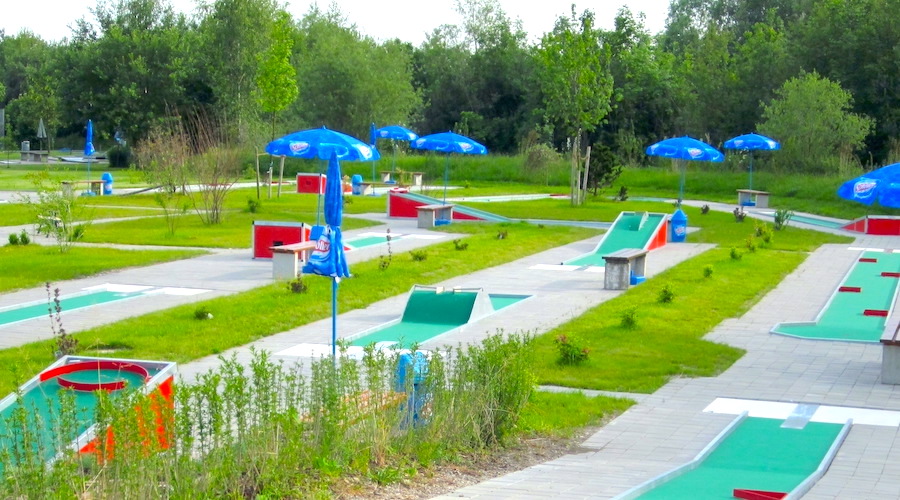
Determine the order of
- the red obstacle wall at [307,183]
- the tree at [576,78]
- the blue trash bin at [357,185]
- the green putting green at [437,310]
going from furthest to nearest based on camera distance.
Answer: the blue trash bin at [357,185] → the red obstacle wall at [307,183] → the tree at [576,78] → the green putting green at [437,310]

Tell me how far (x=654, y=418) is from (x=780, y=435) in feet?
3.40

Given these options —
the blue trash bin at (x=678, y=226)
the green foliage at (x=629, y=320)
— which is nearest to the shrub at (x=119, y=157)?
the blue trash bin at (x=678, y=226)

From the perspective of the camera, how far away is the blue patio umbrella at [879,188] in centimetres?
1105

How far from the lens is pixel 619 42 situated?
55.7m

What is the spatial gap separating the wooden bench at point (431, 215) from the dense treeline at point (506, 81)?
23.2ft

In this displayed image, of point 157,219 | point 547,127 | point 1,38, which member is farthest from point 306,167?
point 1,38

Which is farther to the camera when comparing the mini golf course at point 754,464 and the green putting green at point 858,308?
the green putting green at point 858,308

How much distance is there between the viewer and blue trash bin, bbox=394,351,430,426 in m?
7.54

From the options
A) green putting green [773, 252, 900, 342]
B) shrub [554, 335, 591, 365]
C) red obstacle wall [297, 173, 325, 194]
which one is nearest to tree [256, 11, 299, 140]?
red obstacle wall [297, 173, 325, 194]

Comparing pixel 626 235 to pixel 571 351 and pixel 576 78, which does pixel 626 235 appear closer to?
pixel 576 78

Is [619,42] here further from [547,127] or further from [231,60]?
[231,60]

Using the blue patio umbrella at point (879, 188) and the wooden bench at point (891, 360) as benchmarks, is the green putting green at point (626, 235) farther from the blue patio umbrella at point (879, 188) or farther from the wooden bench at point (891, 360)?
the wooden bench at point (891, 360)

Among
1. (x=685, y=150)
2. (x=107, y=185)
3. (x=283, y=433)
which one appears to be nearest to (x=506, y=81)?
(x=107, y=185)

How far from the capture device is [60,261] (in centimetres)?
1812
